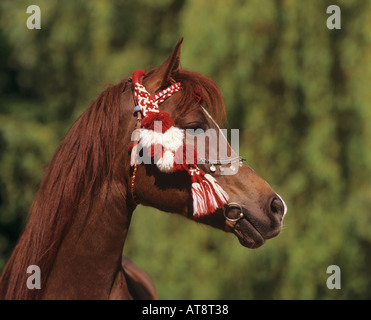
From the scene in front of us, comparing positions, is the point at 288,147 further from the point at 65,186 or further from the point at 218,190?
the point at 65,186

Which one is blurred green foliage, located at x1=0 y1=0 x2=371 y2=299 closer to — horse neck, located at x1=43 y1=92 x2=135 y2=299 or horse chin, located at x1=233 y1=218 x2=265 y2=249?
horse chin, located at x1=233 y1=218 x2=265 y2=249

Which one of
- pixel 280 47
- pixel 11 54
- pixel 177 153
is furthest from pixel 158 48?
pixel 177 153

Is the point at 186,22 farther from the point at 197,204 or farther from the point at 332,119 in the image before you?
the point at 197,204

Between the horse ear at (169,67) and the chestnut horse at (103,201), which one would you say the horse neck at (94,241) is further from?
the horse ear at (169,67)

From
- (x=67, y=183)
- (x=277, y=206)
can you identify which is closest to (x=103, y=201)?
(x=67, y=183)

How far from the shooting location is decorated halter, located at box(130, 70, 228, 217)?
209cm

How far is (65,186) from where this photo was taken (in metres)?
2.07

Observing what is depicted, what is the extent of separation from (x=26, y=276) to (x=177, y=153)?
2.66 ft

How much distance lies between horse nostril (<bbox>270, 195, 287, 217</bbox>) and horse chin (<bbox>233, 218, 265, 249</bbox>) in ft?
0.38

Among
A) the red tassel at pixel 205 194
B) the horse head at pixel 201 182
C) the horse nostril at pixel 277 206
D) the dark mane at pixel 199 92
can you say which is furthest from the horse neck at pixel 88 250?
the horse nostril at pixel 277 206

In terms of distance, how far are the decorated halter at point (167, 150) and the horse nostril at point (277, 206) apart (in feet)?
0.67

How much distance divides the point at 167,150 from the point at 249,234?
0.50 metres

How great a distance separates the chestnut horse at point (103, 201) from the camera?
2090mm

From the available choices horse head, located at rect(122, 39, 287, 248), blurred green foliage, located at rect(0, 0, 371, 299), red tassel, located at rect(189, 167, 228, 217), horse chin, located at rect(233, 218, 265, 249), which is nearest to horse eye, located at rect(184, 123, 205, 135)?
horse head, located at rect(122, 39, 287, 248)
